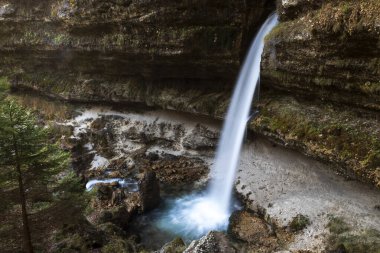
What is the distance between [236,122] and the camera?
1867 centimetres

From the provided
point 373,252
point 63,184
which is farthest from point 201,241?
point 373,252

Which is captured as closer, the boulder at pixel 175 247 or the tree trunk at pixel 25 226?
the tree trunk at pixel 25 226

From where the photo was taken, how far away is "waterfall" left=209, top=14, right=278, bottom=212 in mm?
17547

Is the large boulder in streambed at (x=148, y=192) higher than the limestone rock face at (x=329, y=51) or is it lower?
lower

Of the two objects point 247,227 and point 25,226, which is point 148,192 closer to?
point 247,227

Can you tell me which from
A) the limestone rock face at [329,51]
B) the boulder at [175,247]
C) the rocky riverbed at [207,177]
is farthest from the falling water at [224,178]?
the boulder at [175,247]

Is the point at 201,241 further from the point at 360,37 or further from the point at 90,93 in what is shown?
the point at 90,93

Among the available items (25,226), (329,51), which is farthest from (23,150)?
(329,51)

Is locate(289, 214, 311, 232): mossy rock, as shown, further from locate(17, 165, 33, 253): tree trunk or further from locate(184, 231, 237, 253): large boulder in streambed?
locate(17, 165, 33, 253): tree trunk

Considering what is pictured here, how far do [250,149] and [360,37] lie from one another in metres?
8.99

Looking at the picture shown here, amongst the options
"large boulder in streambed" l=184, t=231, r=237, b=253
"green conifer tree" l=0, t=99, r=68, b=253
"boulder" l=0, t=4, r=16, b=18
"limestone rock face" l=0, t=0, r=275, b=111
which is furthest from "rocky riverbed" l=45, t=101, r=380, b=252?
"boulder" l=0, t=4, r=16, b=18

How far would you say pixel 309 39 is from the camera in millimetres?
13836

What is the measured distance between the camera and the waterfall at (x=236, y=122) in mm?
17547

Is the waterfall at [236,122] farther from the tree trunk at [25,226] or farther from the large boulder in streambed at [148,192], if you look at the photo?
the tree trunk at [25,226]
